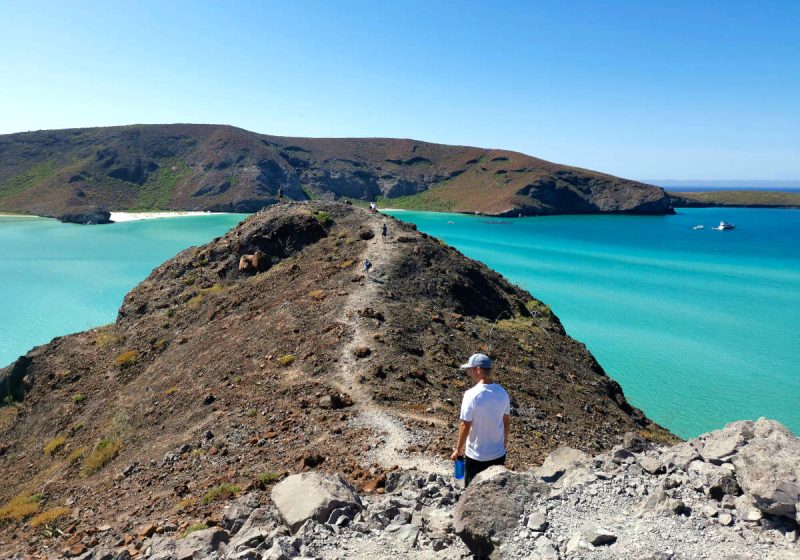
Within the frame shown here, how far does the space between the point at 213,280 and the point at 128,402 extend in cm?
1049

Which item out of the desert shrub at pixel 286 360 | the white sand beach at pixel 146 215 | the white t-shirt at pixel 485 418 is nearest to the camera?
the white t-shirt at pixel 485 418

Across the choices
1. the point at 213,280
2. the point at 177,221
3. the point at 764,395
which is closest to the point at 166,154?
the point at 177,221

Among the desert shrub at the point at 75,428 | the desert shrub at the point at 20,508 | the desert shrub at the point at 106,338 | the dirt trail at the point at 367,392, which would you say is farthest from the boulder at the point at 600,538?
the desert shrub at the point at 106,338

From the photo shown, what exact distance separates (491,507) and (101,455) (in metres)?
16.5

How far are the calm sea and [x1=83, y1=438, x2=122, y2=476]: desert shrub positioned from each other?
25431mm

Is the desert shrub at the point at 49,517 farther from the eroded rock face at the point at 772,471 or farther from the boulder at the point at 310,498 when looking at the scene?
the eroded rock face at the point at 772,471

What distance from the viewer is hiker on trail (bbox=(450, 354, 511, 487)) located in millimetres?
7543

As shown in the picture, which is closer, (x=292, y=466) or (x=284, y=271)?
(x=292, y=466)

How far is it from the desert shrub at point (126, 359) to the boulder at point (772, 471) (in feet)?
84.8

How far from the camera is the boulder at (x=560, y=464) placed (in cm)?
835

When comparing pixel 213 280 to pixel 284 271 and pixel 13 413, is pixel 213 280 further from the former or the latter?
pixel 13 413

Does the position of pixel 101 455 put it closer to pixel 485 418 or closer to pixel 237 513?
pixel 237 513

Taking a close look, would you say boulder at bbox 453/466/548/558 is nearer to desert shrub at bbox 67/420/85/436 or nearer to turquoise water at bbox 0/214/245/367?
desert shrub at bbox 67/420/85/436

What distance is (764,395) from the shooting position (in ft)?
104
